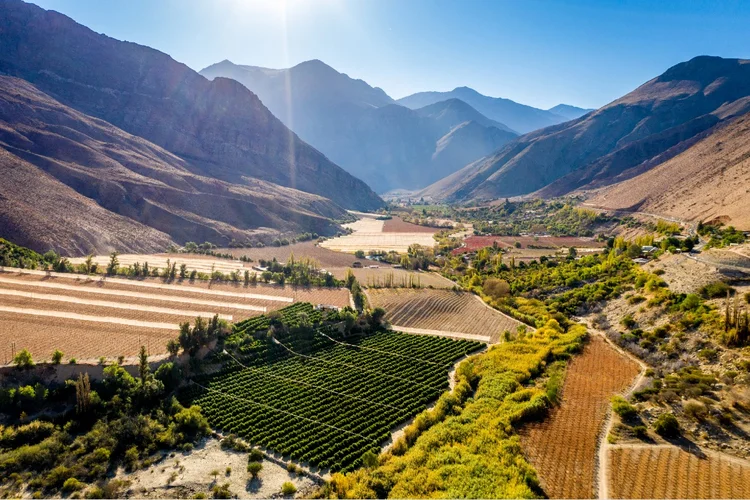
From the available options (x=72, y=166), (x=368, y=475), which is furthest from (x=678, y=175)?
(x=72, y=166)

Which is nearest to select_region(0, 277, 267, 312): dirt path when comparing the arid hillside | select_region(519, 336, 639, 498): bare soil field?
select_region(519, 336, 639, 498): bare soil field

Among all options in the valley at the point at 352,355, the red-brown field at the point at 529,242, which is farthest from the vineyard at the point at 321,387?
the red-brown field at the point at 529,242

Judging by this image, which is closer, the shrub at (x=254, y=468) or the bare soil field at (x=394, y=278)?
the shrub at (x=254, y=468)

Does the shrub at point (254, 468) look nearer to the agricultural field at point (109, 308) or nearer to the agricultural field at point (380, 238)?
the agricultural field at point (109, 308)

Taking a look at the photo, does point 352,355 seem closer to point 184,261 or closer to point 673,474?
point 673,474

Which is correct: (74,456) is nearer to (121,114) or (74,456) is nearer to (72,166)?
(72,166)

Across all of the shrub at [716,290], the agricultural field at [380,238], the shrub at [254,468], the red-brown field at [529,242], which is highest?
the agricultural field at [380,238]
